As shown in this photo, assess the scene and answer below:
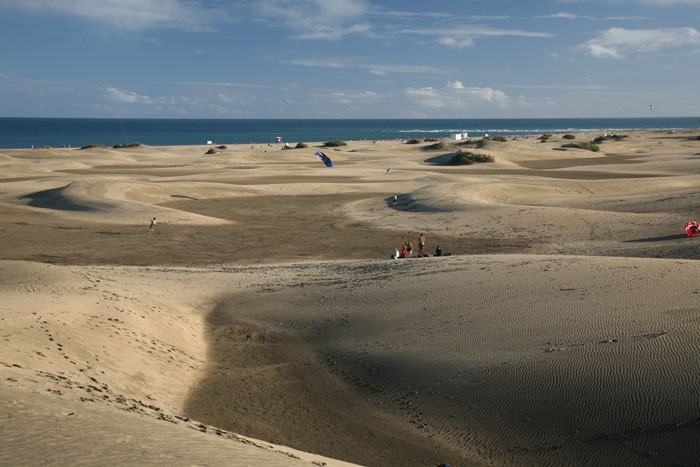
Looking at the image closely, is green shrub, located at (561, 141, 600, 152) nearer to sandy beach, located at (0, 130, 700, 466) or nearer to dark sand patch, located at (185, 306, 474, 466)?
sandy beach, located at (0, 130, 700, 466)

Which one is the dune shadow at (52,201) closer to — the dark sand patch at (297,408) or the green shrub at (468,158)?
the dark sand patch at (297,408)

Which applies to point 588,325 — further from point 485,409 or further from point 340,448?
point 340,448

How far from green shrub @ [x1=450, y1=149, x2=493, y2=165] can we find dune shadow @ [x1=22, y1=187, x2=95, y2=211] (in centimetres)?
3876

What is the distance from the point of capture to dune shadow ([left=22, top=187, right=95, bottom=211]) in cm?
3273

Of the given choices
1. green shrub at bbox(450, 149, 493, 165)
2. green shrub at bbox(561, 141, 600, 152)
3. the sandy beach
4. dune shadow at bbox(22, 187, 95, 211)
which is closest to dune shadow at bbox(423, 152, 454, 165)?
green shrub at bbox(450, 149, 493, 165)

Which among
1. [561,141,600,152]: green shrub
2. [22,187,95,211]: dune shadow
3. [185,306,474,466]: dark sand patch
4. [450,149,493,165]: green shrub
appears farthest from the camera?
[561,141,600,152]: green shrub

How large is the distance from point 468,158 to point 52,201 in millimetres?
40301

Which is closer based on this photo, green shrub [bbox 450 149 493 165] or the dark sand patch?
the dark sand patch

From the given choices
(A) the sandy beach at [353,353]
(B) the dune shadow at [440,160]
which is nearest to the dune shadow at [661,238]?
(A) the sandy beach at [353,353]

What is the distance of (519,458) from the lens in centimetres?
757

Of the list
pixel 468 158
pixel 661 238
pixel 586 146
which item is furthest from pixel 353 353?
pixel 586 146

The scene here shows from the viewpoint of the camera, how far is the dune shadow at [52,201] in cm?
3273

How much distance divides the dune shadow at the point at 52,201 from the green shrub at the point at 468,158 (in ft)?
127

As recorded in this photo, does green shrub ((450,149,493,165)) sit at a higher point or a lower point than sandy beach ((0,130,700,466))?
higher
